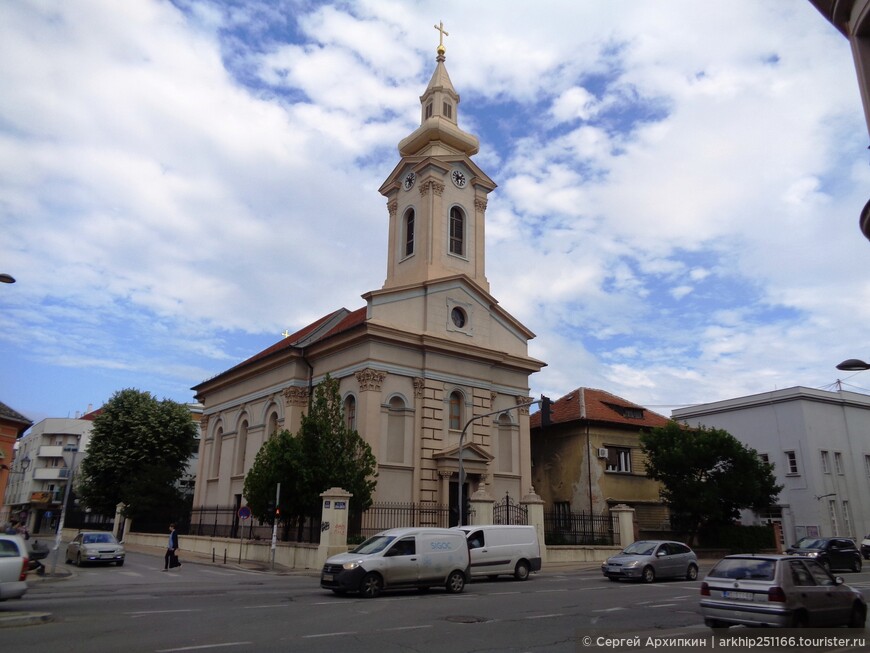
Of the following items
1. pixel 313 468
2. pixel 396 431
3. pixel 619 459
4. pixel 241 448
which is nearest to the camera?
pixel 313 468

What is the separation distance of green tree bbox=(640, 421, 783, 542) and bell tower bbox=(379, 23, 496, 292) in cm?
1318

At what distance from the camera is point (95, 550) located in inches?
1077

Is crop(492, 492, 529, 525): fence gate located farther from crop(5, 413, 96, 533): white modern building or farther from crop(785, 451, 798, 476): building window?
crop(5, 413, 96, 533): white modern building

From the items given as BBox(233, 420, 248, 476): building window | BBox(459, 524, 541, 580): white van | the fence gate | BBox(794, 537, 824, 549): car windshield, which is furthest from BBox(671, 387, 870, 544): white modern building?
BBox(233, 420, 248, 476): building window

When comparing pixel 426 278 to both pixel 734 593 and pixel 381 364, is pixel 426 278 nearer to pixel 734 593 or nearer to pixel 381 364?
pixel 381 364

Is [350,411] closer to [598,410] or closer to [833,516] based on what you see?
[598,410]

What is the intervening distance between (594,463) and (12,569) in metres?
30.7

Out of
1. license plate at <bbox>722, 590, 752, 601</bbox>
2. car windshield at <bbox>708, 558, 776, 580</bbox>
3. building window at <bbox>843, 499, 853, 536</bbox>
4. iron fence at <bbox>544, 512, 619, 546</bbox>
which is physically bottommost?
license plate at <bbox>722, 590, 752, 601</bbox>

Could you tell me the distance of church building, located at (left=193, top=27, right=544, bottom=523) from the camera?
3197cm

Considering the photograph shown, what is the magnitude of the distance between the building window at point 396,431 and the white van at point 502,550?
968 cm

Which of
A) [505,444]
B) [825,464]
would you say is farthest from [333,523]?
[825,464]

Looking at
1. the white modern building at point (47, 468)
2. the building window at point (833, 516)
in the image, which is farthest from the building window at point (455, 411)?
the white modern building at point (47, 468)

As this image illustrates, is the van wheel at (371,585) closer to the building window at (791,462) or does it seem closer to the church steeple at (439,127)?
the church steeple at (439,127)

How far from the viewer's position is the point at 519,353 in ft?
126
